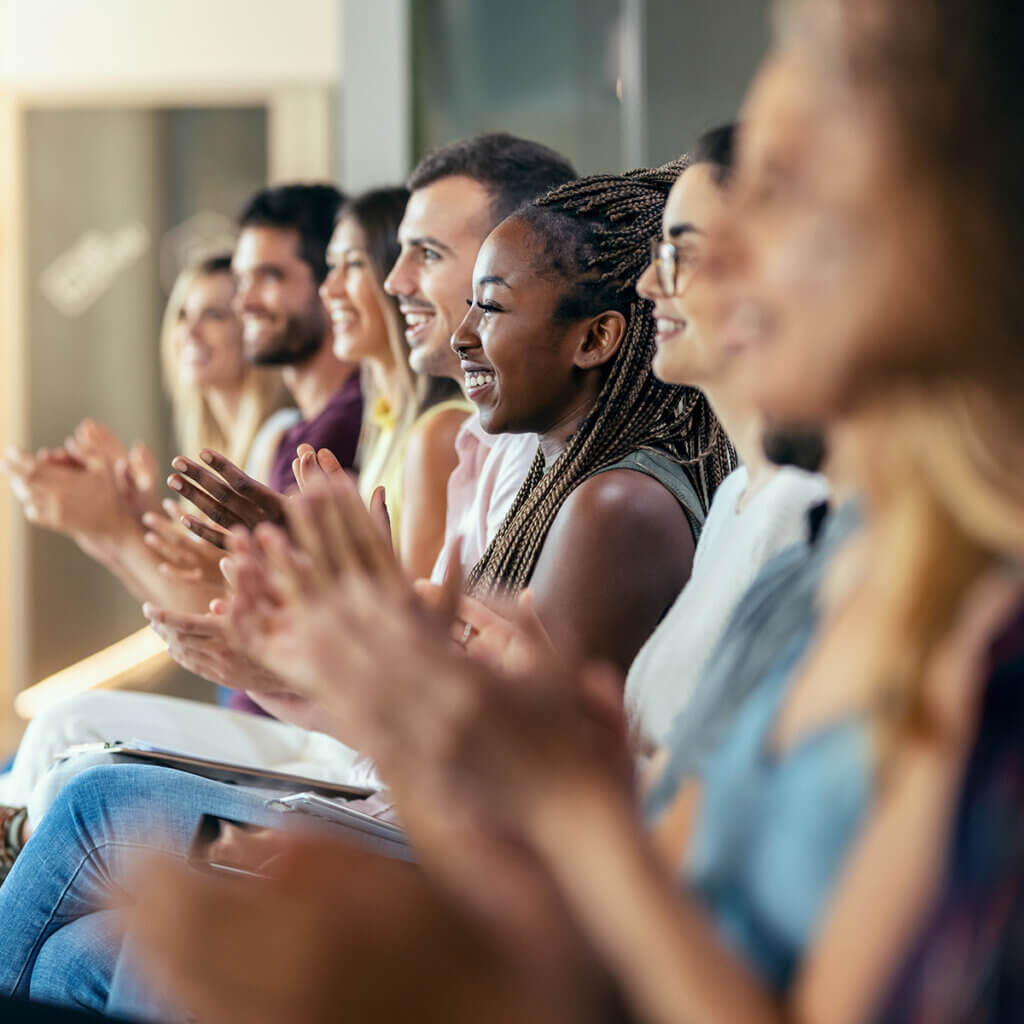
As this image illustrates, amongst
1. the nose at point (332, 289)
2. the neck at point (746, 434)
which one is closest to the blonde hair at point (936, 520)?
the neck at point (746, 434)

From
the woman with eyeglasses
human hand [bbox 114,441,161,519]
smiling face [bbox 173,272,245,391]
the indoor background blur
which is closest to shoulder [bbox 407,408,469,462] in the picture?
human hand [bbox 114,441,161,519]

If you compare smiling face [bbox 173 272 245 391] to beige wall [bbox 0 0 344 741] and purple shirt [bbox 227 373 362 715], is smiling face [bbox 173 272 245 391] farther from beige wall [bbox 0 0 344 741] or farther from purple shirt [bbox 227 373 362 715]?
beige wall [bbox 0 0 344 741]

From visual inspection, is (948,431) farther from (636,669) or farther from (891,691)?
(636,669)

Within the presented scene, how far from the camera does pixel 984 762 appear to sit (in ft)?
2.01

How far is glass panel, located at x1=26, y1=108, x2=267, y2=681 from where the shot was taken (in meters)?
4.06

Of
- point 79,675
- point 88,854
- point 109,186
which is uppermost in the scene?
point 109,186

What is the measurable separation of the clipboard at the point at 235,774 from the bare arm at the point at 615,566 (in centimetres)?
31

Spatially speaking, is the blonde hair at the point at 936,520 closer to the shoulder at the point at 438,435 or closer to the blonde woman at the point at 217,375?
the shoulder at the point at 438,435

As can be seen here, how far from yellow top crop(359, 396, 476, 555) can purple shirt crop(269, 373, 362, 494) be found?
143 mm

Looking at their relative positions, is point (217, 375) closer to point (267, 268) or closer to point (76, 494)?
point (267, 268)

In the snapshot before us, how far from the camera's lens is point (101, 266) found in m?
4.08

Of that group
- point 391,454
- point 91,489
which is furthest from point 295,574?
point 91,489

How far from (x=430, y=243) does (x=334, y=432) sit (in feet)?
A: 2.06

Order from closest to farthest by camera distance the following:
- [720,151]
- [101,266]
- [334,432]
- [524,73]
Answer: [720,151] → [334,432] → [524,73] → [101,266]
